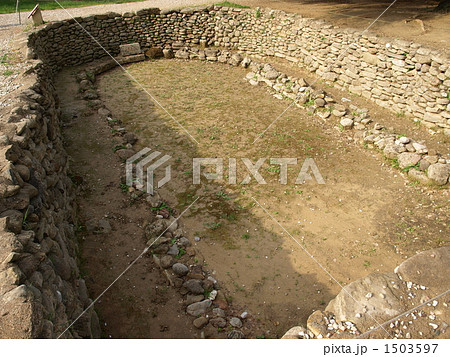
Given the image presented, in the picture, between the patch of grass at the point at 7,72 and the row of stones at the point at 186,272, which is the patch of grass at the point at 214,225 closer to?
the row of stones at the point at 186,272

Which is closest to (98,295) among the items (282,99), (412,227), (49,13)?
(412,227)

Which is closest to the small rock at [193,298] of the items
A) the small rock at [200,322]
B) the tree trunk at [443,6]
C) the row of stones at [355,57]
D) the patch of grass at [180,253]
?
the small rock at [200,322]

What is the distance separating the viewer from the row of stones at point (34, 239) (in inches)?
128

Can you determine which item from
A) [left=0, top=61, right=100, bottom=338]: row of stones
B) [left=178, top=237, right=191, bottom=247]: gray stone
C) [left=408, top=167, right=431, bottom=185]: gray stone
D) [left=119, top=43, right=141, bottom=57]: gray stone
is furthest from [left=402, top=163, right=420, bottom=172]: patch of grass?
[left=119, top=43, right=141, bottom=57]: gray stone

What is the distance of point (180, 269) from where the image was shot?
6242 millimetres

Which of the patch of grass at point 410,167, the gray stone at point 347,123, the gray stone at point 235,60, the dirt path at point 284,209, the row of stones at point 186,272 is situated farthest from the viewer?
the gray stone at point 235,60

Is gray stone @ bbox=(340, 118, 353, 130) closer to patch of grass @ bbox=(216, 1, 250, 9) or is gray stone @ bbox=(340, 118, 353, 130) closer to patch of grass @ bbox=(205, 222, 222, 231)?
patch of grass @ bbox=(205, 222, 222, 231)

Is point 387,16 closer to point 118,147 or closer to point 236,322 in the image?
point 118,147

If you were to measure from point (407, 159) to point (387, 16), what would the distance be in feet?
25.5

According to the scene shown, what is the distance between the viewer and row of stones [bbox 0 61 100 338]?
3.25 m

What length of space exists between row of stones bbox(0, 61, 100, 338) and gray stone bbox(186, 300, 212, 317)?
137 centimetres

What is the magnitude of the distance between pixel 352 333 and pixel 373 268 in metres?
2.53

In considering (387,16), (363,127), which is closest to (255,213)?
(363,127)

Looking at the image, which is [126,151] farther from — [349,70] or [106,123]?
[349,70]
